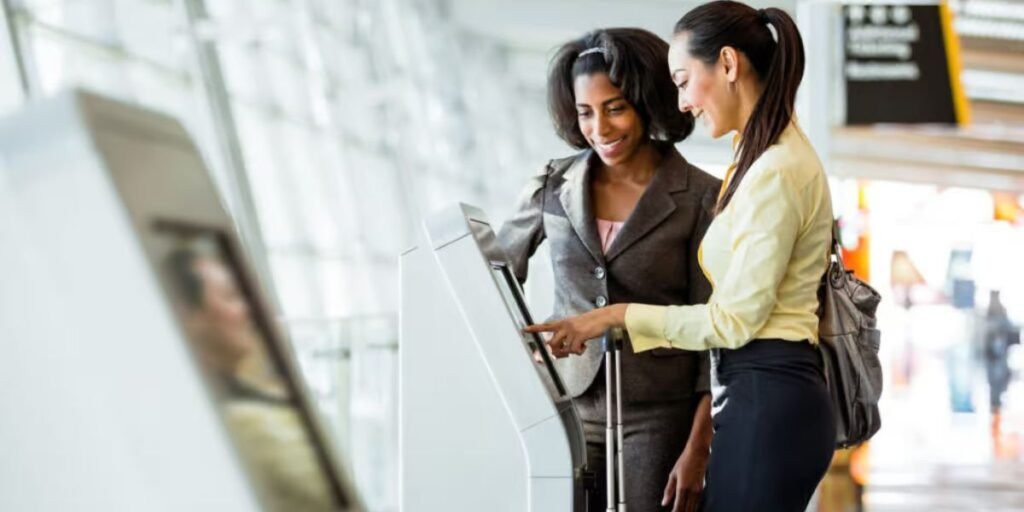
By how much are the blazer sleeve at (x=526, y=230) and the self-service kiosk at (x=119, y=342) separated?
1813mm

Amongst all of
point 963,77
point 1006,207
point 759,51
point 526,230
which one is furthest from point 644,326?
point 1006,207

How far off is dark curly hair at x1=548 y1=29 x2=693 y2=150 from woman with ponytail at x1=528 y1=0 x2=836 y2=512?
0.95ft

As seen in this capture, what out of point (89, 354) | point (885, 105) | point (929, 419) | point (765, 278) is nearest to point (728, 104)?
point (765, 278)

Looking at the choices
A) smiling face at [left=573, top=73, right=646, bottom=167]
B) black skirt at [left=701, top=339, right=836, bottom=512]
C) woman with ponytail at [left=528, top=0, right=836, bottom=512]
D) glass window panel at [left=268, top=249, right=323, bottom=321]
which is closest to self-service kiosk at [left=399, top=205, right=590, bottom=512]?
woman with ponytail at [left=528, top=0, right=836, bottom=512]

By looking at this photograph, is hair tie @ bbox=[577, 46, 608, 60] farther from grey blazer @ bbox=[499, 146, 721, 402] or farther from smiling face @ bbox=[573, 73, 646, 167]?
grey blazer @ bbox=[499, 146, 721, 402]

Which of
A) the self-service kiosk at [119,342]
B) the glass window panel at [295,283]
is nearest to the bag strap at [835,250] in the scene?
the self-service kiosk at [119,342]

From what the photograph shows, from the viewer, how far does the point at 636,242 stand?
2609mm

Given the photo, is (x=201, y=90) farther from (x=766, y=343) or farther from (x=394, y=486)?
Answer: (x=766, y=343)

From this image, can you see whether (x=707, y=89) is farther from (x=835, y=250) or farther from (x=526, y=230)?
(x=526, y=230)

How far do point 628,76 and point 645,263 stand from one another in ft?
1.08

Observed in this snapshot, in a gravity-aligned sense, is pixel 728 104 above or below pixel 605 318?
above

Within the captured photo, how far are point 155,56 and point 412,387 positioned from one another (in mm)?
5646

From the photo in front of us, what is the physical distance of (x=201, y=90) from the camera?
813cm

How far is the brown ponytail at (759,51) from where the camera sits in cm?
221
